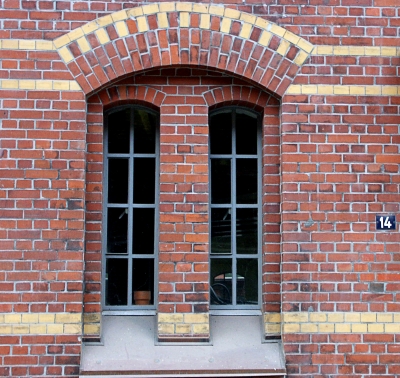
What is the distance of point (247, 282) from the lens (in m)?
5.48

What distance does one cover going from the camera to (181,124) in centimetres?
532

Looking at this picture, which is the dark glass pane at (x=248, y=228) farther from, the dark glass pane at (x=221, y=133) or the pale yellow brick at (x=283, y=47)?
the pale yellow brick at (x=283, y=47)

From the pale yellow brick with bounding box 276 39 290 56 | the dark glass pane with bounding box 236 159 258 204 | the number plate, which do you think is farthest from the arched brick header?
the number plate

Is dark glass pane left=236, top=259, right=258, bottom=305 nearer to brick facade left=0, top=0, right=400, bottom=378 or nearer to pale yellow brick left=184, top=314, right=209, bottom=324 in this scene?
brick facade left=0, top=0, right=400, bottom=378

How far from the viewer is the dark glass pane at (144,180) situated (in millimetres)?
5477

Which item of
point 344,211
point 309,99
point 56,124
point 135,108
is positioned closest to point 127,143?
point 135,108

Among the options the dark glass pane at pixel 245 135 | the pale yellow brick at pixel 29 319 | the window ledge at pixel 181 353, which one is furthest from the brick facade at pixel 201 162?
the dark glass pane at pixel 245 135

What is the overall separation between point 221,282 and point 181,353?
78 cm

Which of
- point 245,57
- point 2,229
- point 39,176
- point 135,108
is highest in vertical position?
point 245,57

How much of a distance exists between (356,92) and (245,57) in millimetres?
1085

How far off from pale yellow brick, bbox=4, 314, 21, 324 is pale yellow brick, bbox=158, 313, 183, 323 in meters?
1.24

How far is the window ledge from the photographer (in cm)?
497

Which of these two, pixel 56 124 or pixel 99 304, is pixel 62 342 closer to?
pixel 99 304

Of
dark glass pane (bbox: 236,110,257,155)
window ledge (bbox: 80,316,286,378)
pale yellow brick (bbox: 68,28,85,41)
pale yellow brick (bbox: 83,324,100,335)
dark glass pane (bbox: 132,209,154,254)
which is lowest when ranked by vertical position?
window ledge (bbox: 80,316,286,378)
